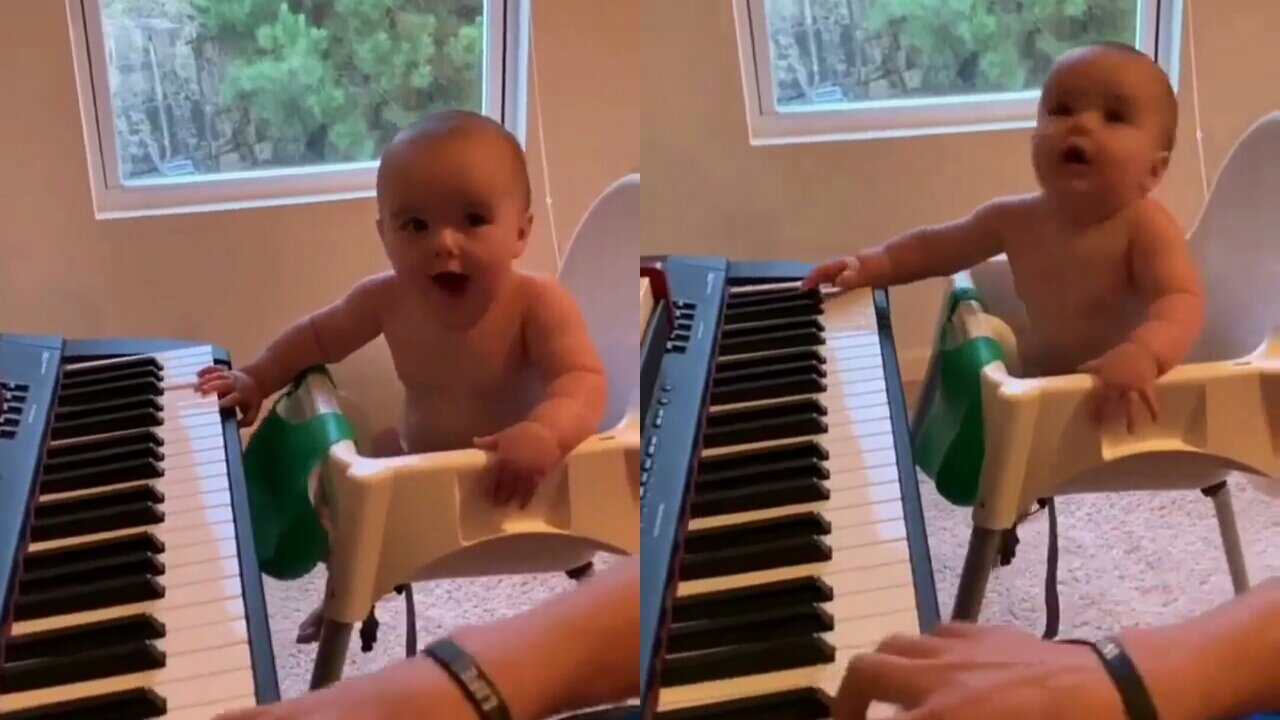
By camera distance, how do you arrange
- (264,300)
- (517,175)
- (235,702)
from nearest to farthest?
(235,702), (517,175), (264,300)

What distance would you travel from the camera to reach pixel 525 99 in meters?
0.45

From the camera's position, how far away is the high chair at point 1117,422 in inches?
15.5

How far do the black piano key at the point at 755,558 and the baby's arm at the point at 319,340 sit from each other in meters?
0.25

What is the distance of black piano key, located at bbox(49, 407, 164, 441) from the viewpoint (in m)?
0.48

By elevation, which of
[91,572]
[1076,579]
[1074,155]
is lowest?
[1076,579]

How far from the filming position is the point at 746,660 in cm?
31

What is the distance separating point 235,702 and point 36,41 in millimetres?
374

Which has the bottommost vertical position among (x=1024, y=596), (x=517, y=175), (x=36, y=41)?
(x=1024, y=596)

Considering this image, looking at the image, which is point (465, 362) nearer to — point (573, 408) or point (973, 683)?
point (573, 408)

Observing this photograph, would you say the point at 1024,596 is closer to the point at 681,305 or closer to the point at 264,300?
the point at 681,305

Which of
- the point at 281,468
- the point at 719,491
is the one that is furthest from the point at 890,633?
the point at 281,468

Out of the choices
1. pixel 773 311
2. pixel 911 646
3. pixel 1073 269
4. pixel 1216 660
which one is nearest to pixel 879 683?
pixel 911 646

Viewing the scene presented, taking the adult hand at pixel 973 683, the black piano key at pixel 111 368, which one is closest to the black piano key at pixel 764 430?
the adult hand at pixel 973 683

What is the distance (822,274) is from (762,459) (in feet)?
0.56
